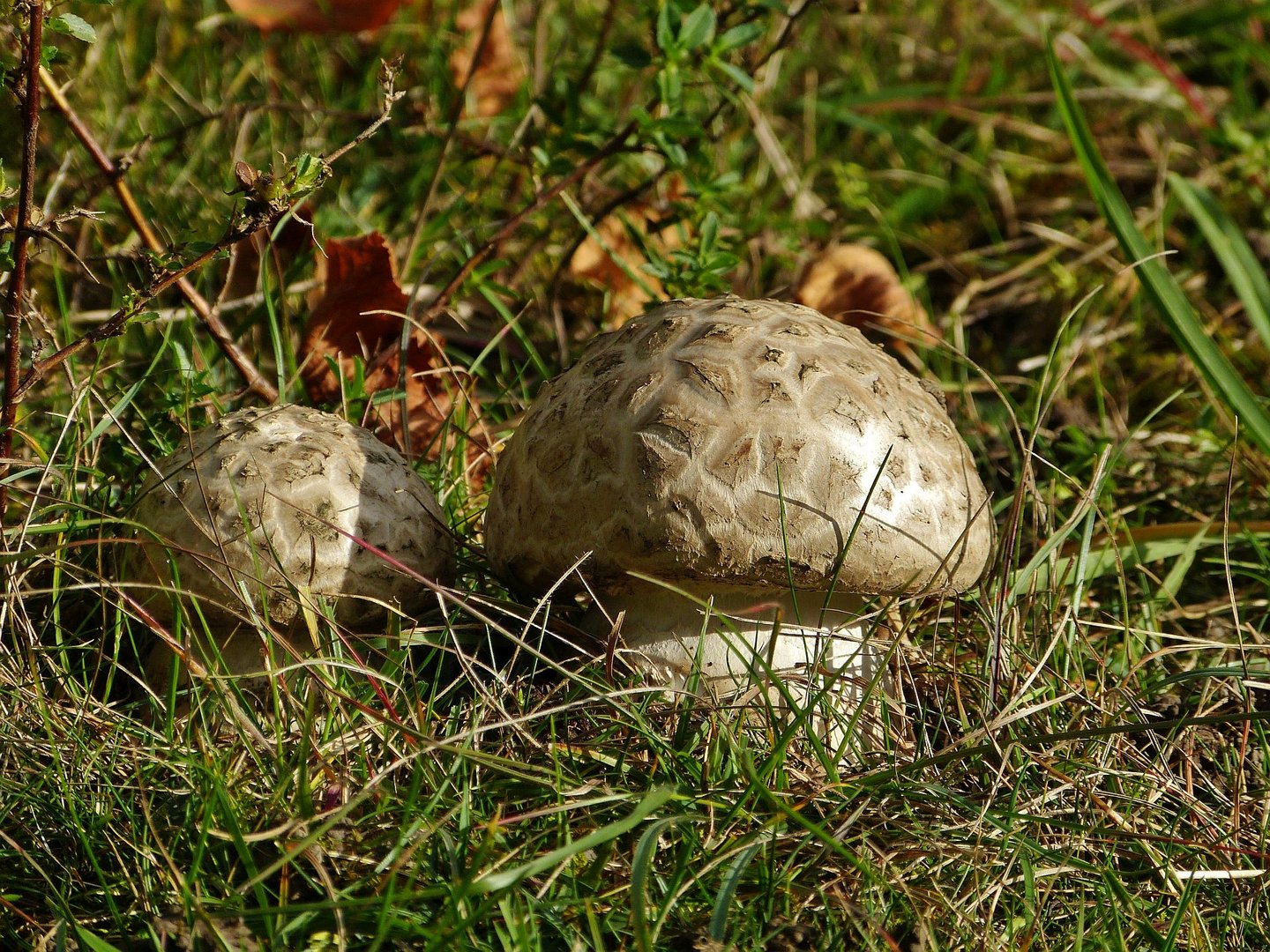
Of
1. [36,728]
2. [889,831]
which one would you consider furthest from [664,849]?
[36,728]

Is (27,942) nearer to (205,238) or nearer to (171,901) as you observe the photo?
(171,901)

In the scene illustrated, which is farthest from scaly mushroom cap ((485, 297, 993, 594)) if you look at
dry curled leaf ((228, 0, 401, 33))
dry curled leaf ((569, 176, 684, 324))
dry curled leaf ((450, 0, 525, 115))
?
dry curled leaf ((450, 0, 525, 115))

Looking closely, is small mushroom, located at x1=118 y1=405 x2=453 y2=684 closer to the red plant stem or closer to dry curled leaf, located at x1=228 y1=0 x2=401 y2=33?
the red plant stem

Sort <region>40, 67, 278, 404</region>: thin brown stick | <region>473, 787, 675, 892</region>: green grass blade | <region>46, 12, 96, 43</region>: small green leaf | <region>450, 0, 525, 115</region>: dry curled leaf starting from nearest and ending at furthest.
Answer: <region>473, 787, 675, 892</region>: green grass blade → <region>46, 12, 96, 43</region>: small green leaf → <region>40, 67, 278, 404</region>: thin brown stick → <region>450, 0, 525, 115</region>: dry curled leaf

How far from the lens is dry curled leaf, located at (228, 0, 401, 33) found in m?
4.16

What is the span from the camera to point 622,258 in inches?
168

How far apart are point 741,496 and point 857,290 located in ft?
7.26

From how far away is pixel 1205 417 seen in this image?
3758 millimetres

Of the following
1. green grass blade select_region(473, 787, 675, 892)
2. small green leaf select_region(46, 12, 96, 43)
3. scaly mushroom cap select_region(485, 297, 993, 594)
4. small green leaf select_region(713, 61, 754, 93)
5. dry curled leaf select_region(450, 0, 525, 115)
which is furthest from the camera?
dry curled leaf select_region(450, 0, 525, 115)

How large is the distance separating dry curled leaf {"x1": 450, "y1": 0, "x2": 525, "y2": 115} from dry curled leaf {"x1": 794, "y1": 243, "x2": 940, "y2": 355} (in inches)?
60.0

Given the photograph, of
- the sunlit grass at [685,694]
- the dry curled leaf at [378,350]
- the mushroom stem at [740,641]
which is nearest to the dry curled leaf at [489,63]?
the sunlit grass at [685,694]

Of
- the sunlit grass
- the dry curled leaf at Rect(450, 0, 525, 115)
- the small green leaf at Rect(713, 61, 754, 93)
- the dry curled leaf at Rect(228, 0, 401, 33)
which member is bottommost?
the sunlit grass

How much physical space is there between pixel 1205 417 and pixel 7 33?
3.86m

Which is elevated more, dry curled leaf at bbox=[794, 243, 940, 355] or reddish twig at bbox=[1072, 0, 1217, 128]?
reddish twig at bbox=[1072, 0, 1217, 128]
